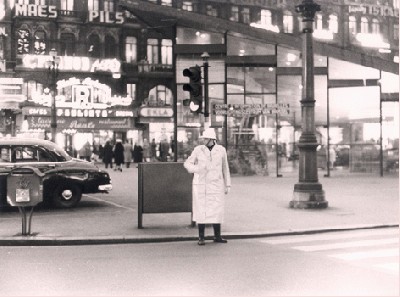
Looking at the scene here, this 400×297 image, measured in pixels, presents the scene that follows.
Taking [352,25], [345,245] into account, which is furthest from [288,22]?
[345,245]

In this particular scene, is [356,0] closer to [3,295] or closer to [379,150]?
[379,150]

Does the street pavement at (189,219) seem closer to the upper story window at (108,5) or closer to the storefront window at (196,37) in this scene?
the storefront window at (196,37)

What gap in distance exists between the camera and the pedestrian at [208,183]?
10.2 meters

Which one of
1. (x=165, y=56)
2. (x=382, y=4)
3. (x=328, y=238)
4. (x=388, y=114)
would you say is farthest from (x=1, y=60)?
(x=328, y=238)

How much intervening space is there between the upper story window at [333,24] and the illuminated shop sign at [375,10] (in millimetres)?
1788

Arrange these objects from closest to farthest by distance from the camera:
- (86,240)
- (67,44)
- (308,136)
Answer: (86,240)
(308,136)
(67,44)

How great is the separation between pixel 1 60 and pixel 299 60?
2872cm

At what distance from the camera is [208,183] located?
1033cm

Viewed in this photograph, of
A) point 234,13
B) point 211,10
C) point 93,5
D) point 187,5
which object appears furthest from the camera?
point 234,13

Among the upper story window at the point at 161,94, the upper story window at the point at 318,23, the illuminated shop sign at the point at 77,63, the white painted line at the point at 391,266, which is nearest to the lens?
the white painted line at the point at 391,266

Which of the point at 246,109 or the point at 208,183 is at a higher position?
the point at 246,109

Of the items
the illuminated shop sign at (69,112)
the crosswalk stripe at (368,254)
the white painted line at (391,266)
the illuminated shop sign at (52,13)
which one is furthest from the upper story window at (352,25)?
the white painted line at (391,266)

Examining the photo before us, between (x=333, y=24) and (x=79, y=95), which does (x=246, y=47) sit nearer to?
(x=79, y=95)

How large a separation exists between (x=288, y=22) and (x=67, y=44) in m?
19.6
